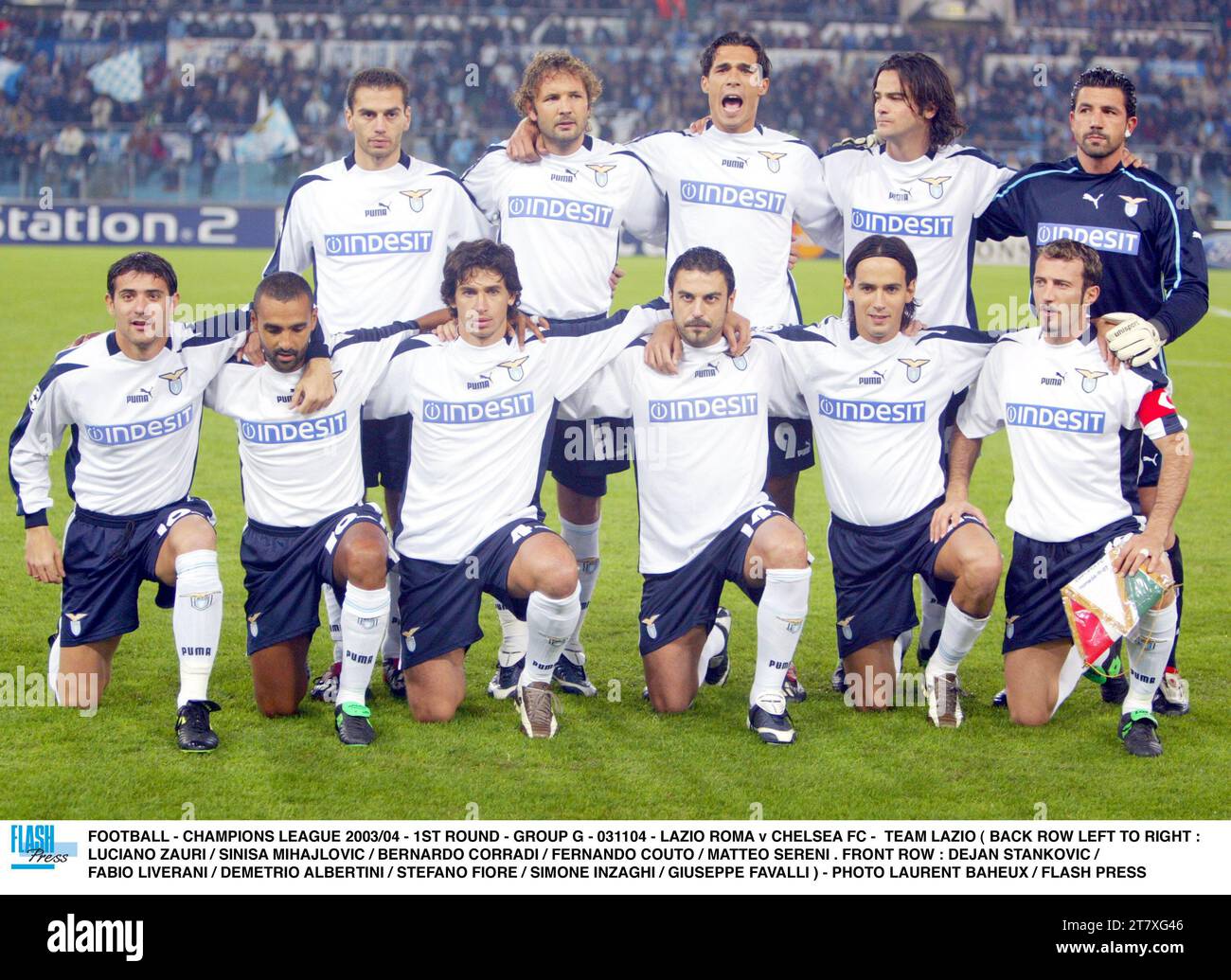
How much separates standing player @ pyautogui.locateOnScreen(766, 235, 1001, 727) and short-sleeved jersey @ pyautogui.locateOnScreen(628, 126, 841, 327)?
426mm

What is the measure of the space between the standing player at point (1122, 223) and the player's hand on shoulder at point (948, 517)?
72 centimetres

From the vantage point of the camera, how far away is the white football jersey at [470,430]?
5613 mm

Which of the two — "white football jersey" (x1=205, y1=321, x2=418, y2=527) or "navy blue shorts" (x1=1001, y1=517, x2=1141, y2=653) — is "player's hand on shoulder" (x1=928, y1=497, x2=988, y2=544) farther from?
"white football jersey" (x1=205, y1=321, x2=418, y2=527)

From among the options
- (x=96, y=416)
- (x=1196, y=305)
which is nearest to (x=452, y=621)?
(x=96, y=416)

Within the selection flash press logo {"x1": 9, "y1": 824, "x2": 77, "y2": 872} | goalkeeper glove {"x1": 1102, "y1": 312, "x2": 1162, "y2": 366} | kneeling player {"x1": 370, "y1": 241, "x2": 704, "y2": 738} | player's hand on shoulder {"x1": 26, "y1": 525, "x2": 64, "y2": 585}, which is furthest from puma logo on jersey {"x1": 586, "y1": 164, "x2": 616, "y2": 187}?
flash press logo {"x1": 9, "y1": 824, "x2": 77, "y2": 872}

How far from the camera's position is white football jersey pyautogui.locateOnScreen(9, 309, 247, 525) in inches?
216

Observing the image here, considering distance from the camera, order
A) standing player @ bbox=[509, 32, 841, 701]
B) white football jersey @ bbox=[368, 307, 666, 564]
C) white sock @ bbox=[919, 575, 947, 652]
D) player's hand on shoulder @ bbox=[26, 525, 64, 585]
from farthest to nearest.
Result: white sock @ bbox=[919, 575, 947, 652] → standing player @ bbox=[509, 32, 841, 701] → white football jersey @ bbox=[368, 307, 666, 564] → player's hand on shoulder @ bbox=[26, 525, 64, 585]

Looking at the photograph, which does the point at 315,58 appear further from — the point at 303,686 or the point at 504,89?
the point at 303,686

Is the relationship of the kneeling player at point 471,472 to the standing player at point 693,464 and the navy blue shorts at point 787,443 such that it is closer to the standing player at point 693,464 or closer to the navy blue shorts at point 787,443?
the standing player at point 693,464

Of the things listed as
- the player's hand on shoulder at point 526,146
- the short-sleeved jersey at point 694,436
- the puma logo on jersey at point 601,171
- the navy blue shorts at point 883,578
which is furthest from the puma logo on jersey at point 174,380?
the navy blue shorts at point 883,578

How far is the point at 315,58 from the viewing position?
3106 centimetres

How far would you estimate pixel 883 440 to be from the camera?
578cm

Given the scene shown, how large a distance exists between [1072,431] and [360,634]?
2746mm

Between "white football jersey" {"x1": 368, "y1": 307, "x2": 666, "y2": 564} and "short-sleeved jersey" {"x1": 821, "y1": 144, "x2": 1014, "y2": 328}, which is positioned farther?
"short-sleeved jersey" {"x1": 821, "y1": 144, "x2": 1014, "y2": 328}
